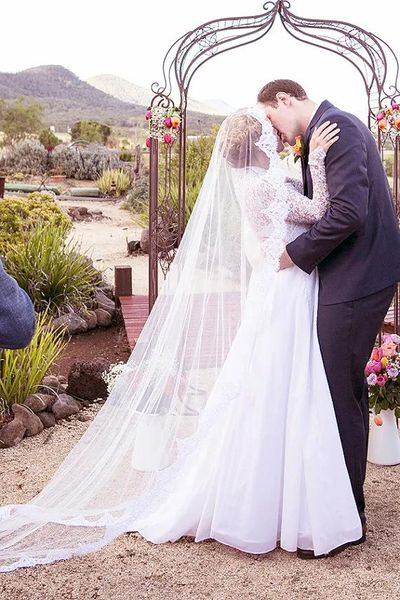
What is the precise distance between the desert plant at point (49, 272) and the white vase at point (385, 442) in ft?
13.6

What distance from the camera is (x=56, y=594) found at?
3.03m

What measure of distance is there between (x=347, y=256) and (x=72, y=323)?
4.95 metres

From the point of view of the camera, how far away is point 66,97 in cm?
5575

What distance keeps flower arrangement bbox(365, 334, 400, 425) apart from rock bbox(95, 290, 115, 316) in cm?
432

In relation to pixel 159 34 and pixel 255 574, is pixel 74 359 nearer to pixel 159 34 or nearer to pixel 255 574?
pixel 255 574

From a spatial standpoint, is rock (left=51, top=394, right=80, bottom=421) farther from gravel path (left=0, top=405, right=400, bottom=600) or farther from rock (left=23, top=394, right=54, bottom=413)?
gravel path (left=0, top=405, right=400, bottom=600)

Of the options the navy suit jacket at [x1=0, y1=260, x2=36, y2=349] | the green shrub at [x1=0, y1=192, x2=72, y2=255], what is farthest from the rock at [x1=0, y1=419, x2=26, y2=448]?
the green shrub at [x1=0, y1=192, x2=72, y2=255]

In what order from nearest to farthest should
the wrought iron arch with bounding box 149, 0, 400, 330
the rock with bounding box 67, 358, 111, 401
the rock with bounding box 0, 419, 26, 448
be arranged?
the rock with bounding box 0, 419, 26, 448
the wrought iron arch with bounding box 149, 0, 400, 330
the rock with bounding box 67, 358, 111, 401

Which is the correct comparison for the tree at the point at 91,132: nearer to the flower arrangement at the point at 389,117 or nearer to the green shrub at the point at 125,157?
the green shrub at the point at 125,157

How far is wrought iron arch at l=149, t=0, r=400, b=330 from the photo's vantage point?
16.1 feet

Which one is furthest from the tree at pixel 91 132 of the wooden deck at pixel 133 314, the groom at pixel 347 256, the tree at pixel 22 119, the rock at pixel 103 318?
the groom at pixel 347 256

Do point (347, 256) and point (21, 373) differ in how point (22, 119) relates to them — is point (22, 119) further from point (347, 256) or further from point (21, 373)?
point (347, 256)

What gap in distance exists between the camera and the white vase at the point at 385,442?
4387mm

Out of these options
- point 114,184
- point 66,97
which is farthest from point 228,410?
point 66,97
